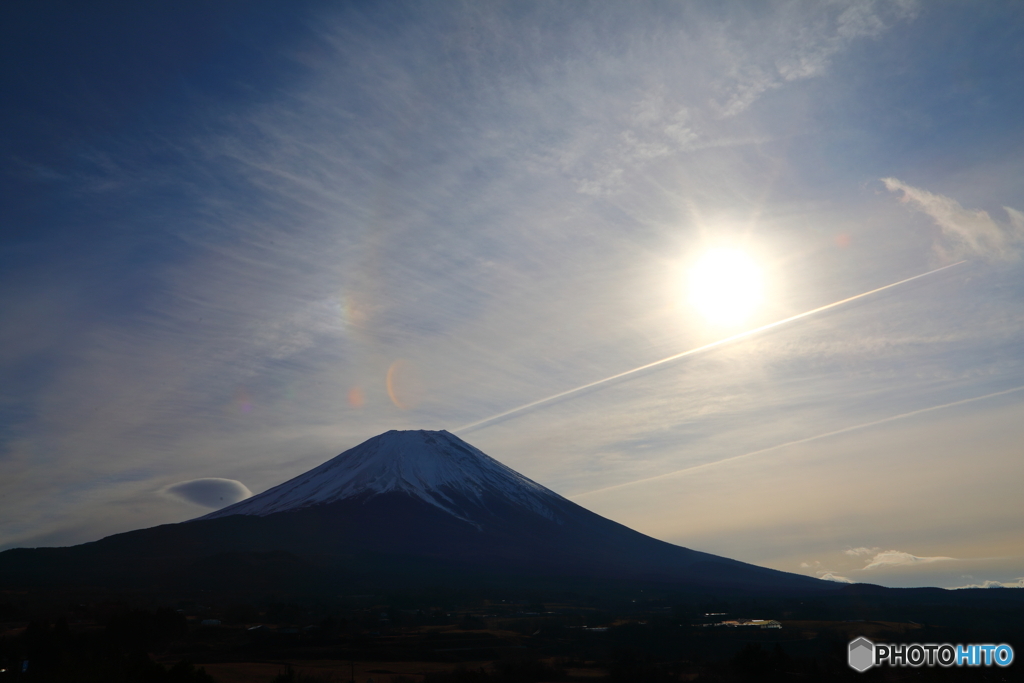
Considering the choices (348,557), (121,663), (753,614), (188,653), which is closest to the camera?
(121,663)

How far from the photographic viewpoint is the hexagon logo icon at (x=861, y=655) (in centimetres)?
5946

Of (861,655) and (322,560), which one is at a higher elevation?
(322,560)

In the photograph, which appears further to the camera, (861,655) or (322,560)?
(322,560)

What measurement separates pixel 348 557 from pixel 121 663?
131063 millimetres

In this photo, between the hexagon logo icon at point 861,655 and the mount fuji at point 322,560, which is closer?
the hexagon logo icon at point 861,655

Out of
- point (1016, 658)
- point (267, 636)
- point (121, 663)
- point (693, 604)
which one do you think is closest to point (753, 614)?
point (693, 604)

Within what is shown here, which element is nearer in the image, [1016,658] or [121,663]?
[121,663]

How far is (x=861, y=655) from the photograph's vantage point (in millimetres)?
64000

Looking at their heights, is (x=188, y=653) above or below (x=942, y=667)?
below

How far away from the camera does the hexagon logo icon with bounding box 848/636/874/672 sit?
5946 centimetres

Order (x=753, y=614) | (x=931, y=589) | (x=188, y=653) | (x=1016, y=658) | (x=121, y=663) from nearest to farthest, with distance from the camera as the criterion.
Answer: (x=121, y=663), (x=1016, y=658), (x=188, y=653), (x=753, y=614), (x=931, y=589)

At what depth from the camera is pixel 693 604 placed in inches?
5236

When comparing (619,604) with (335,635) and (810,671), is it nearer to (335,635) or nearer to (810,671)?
(335,635)

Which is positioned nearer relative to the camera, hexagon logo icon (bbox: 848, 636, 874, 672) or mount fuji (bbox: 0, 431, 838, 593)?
hexagon logo icon (bbox: 848, 636, 874, 672)
